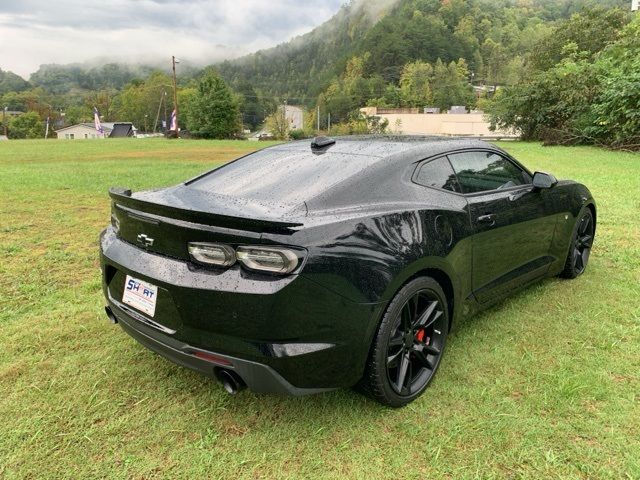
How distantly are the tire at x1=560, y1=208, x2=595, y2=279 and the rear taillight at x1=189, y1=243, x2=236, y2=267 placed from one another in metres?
3.29

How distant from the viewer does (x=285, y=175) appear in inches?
106

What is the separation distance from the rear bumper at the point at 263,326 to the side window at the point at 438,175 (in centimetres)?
92

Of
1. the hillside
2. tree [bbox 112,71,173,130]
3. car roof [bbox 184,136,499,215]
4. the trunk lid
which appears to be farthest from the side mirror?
the hillside

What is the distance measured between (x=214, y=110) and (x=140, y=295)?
65.6 meters

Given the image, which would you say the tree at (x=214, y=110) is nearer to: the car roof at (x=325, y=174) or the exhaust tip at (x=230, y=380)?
the car roof at (x=325, y=174)

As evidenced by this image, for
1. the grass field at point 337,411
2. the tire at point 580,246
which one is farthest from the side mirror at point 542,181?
the grass field at point 337,411

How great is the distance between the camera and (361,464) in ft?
6.67

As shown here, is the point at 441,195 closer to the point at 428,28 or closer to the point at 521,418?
the point at 521,418

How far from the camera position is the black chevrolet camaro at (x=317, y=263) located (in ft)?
6.39

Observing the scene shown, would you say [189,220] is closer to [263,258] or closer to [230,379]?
[263,258]

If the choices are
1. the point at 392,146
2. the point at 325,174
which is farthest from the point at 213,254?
the point at 392,146

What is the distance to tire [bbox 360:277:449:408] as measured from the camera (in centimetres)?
223

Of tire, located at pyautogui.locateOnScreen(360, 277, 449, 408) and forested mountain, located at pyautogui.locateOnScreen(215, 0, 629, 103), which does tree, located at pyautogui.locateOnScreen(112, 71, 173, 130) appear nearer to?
forested mountain, located at pyautogui.locateOnScreen(215, 0, 629, 103)

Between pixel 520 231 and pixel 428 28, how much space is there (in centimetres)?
13272
